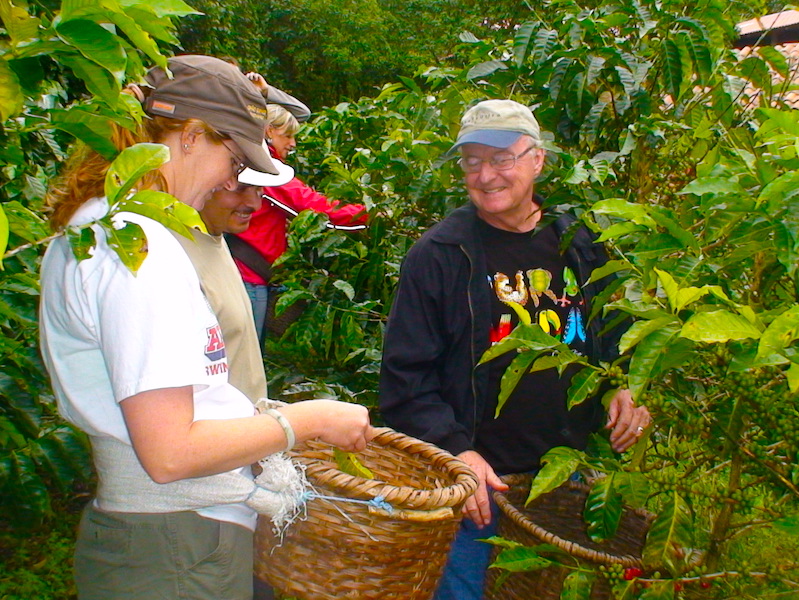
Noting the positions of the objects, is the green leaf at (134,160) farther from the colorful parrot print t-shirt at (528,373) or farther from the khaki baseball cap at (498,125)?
the khaki baseball cap at (498,125)

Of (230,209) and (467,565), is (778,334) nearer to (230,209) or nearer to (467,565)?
(230,209)

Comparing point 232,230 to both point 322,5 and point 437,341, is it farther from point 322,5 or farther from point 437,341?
point 322,5

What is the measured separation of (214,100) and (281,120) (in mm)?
2480

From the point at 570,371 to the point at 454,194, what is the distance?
2.96 ft

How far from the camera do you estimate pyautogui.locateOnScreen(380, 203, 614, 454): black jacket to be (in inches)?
90.7

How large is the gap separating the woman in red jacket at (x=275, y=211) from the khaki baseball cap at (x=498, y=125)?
132 centimetres

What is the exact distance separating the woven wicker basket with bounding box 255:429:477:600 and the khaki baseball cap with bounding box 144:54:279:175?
2.16 ft

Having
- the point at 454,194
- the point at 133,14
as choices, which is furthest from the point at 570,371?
the point at 133,14

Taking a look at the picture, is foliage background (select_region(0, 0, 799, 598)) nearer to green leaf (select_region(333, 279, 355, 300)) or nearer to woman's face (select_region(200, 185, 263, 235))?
green leaf (select_region(333, 279, 355, 300))

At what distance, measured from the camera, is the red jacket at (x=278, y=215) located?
3.90 m

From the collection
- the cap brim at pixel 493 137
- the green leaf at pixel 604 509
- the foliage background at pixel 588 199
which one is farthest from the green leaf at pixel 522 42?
the green leaf at pixel 604 509

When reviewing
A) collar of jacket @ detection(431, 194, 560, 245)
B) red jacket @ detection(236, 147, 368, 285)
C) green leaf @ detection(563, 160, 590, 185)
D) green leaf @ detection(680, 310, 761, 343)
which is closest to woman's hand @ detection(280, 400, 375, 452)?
green leaf @ detection(680, 310, 761, 343)

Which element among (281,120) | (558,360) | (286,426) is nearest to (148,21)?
(286,426)

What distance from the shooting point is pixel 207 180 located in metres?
1.56
